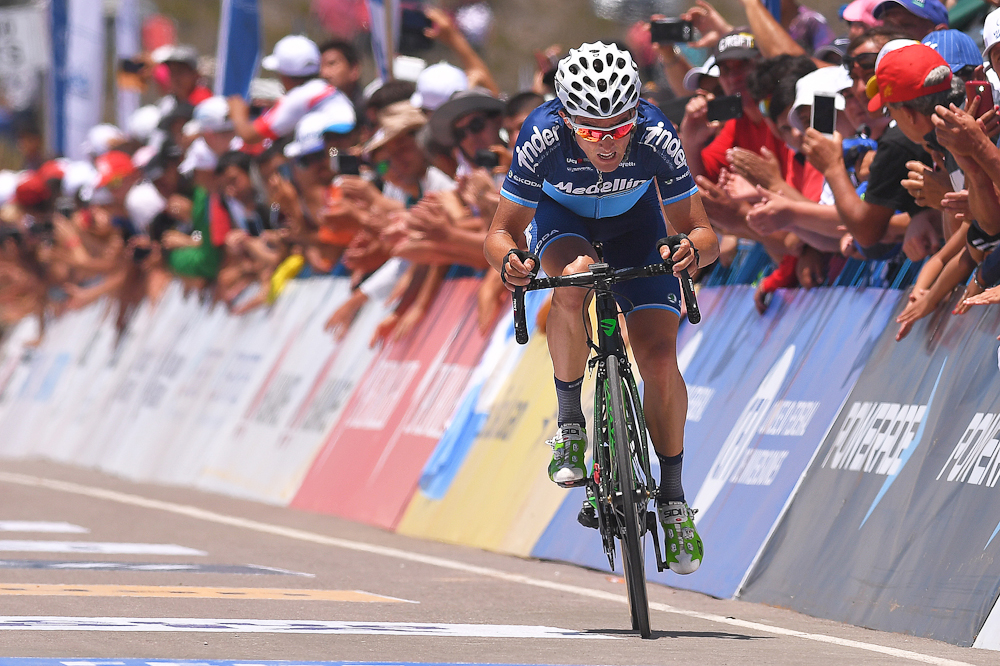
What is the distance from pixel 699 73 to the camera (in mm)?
10625

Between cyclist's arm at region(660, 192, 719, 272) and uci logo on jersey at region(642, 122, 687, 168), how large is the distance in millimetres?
213

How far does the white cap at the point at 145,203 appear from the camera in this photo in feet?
63.4

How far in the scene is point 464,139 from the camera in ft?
40.7

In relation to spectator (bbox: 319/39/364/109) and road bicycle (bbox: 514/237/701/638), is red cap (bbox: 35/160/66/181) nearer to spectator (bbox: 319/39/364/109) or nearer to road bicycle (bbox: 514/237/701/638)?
spectator (bbox: 319/39/364/109)

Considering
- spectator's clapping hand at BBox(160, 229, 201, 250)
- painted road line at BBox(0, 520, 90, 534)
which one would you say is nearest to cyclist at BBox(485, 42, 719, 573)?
painted road line at BBox(0, 520, 90, 534)

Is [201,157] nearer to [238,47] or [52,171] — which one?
[238,47]

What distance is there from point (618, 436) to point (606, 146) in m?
1.16

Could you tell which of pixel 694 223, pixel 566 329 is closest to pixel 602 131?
pixel 694 223

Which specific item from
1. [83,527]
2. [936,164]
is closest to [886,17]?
[936,164]

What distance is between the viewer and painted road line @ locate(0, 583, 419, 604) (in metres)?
7.98

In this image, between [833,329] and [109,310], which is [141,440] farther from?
[833,329]

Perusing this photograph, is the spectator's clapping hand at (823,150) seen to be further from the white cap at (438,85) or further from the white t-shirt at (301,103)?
the white t-shirt at (301,103)

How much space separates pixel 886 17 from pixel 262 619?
4.55 m

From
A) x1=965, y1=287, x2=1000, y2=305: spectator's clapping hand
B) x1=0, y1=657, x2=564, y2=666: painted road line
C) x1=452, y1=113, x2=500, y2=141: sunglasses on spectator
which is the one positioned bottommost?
x1=452, y1=113, x2=500, y2=141: sunglasses on spectator
